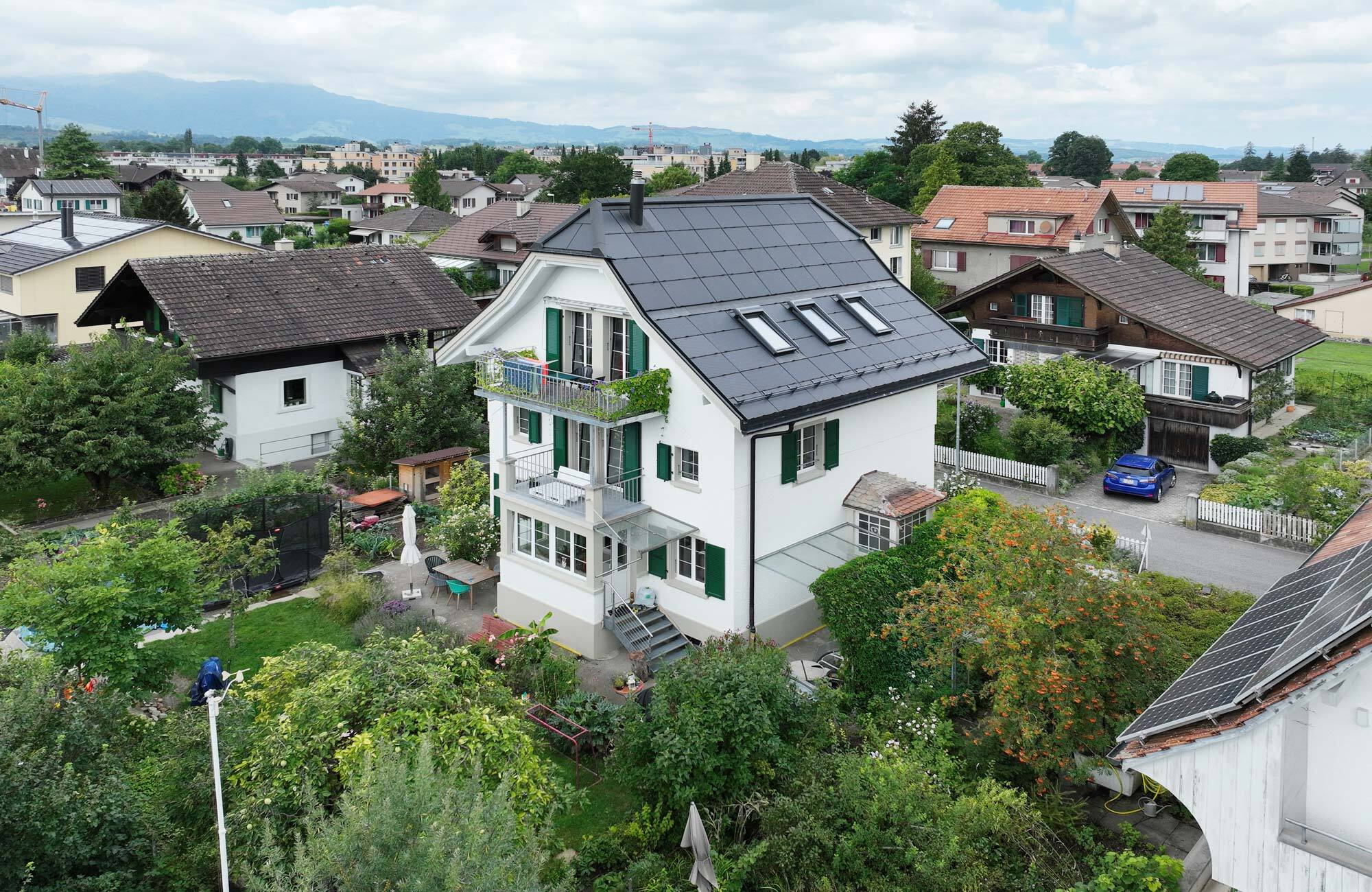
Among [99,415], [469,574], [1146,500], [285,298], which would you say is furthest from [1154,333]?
[99,415]

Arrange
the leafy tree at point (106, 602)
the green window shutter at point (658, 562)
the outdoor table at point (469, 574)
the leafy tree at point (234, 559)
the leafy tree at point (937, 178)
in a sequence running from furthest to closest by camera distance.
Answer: the leafy tree at point (937, 178), the outdoor table at point (469, 574), the leafy tree at point (234, 559), the green window shutter at point (658, 562), the leafy tree at point (106, 602)

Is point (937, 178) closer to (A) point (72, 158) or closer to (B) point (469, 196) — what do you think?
(B) point (469, 196)

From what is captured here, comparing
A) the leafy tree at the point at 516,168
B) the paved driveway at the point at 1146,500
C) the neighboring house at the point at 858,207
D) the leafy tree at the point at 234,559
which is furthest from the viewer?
the leafy tree at the point at 516,168

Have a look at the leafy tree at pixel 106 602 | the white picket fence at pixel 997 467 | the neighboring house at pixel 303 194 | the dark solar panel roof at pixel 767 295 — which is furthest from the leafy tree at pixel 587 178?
the leafy tree at pixel 106 602

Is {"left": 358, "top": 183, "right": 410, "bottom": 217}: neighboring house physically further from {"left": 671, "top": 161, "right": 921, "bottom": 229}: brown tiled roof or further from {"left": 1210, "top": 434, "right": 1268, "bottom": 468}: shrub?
{"left": 1210, "top": 434, "right": 1268, "bottom": 468}: shrub

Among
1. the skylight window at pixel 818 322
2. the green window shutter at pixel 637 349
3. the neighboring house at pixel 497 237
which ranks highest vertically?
the neighboring house at pixel 497 237

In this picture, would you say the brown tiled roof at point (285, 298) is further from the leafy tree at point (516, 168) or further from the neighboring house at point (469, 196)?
the leafy tree at point (516, 168)
